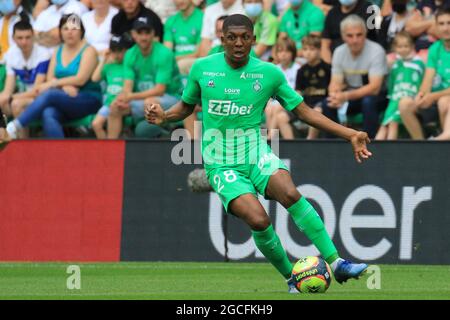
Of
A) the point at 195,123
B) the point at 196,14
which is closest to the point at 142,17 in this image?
the point at 196,14

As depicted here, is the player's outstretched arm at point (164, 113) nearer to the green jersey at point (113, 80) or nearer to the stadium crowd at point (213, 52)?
the stadium crowd at point (213, 52)

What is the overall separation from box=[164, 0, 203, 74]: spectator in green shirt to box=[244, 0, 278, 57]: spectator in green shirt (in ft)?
3.16

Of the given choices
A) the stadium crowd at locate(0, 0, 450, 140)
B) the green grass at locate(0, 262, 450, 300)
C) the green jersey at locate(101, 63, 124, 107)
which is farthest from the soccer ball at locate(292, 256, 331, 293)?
the green jersey at locate(101, 63, 124, 107)

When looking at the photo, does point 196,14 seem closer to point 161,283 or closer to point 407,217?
point 407,217

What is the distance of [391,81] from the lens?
16.5 metres

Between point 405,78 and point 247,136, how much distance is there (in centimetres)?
578

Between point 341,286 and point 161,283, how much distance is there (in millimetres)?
1845

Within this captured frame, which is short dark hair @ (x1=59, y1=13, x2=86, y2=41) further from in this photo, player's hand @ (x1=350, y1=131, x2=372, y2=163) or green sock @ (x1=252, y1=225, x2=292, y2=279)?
player's hand @ (x1=350, y1=131, x2=372, y2=163)

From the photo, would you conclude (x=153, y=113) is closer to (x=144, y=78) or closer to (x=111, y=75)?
(x=144, y=78)

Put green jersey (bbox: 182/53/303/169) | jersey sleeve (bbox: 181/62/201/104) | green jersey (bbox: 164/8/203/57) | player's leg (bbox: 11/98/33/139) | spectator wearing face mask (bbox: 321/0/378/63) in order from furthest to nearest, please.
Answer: green jersey (bbox: 164/8/203/57) < player's leg (bbox: 11/98/33/139) < spectator wearing face mask (bbox: 321/0/378/63) < jersey sleeve (bbox: 181/62/201/104) < green jersey (bbox: 182/53/303/169)

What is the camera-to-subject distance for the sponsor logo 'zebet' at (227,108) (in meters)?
11.1

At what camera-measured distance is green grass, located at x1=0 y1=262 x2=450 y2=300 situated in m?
10.6

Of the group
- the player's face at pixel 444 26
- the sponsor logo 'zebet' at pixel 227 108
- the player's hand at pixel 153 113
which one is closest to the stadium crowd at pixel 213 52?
the player's face at pixel 444 26

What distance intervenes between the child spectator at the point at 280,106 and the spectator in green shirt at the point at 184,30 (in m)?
1.57
